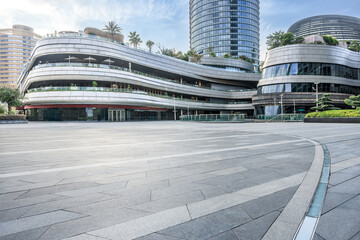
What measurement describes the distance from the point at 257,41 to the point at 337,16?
61715 millimetres

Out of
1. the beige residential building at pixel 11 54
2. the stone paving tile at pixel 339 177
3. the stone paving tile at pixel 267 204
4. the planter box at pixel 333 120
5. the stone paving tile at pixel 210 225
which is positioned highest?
the beige residential building at pixel 11 54

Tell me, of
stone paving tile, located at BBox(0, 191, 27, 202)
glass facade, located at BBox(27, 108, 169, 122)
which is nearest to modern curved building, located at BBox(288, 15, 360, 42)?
glass facade, located at BBox(27, 108, 169, 122)

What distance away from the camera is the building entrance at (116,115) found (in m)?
43.9

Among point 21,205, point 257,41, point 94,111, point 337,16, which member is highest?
point 337,16

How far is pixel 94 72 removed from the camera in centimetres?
4078

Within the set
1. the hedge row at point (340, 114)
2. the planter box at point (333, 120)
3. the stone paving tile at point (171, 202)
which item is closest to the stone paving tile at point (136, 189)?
the stone paving tile at point (171, 202)

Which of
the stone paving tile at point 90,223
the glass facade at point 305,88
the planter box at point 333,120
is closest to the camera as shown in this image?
the stone paving tile at point 90,223

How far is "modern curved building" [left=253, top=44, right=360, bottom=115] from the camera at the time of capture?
45844mm

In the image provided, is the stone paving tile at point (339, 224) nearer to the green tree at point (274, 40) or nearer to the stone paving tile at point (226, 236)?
the stone paving tile at point (226, 236)

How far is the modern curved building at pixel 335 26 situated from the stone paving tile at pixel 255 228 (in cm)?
16087

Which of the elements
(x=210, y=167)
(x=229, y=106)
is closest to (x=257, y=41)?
(x=229, y=106)

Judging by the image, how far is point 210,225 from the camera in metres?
2.15

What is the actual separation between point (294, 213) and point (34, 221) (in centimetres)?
309

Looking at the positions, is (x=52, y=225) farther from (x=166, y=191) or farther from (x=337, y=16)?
(x=337, y=16)
